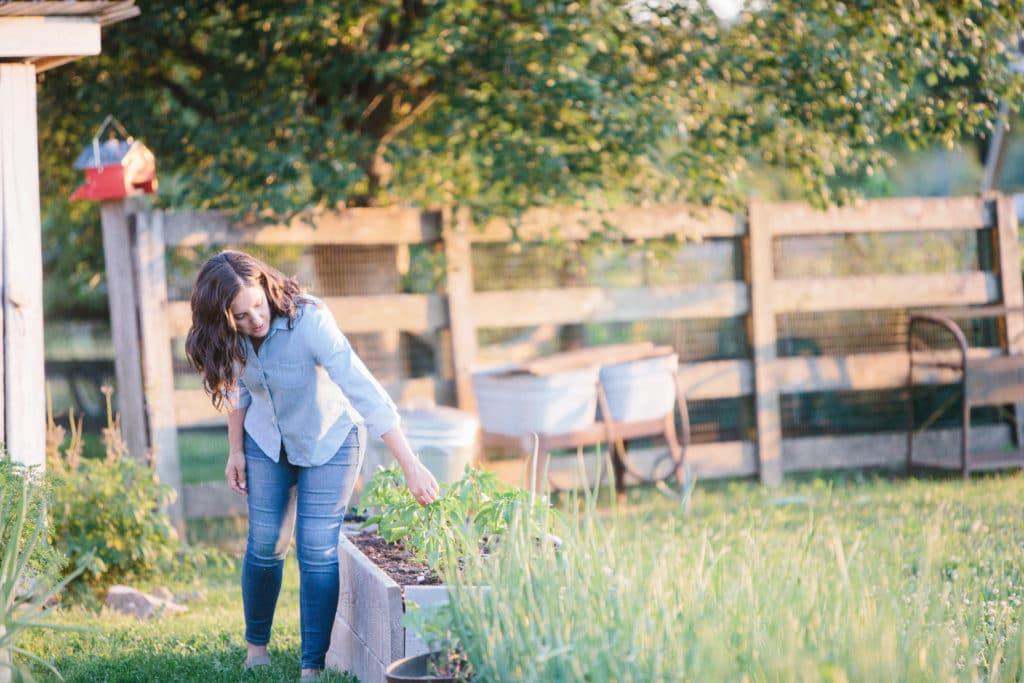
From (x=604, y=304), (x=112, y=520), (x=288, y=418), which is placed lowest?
(x=112, y=520)

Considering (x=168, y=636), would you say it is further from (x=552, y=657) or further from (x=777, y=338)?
(x=777, y=338)

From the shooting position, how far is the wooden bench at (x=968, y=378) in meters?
7.04

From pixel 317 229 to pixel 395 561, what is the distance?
3088 mm

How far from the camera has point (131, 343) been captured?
6078 mm

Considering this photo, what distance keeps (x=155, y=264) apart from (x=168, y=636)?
2.43 m

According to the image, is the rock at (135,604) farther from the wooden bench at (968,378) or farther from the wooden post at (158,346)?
the wooden bench at (968,378)

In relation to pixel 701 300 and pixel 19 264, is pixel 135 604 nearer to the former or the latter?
pixel 19 264

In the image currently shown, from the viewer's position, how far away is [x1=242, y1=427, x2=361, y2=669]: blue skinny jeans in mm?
3586

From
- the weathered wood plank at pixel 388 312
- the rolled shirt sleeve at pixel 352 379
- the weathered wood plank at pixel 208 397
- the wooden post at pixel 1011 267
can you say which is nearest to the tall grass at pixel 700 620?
the rolled shirt sleeve at pixel 352 379

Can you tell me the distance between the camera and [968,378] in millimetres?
7020

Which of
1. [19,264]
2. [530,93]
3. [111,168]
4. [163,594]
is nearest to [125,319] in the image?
[111,168]

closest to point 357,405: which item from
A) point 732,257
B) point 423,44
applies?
point 423,44

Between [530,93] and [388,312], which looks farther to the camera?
[388,312]

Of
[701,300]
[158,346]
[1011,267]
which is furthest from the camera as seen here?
[1011,267]
